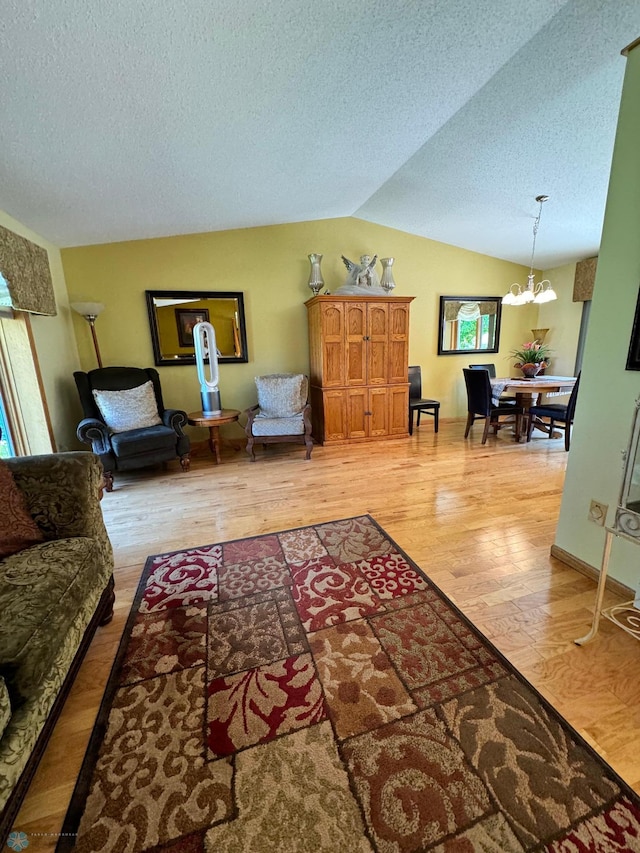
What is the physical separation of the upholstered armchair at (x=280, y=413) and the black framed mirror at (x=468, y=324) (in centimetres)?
250

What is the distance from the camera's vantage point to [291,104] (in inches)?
79.0

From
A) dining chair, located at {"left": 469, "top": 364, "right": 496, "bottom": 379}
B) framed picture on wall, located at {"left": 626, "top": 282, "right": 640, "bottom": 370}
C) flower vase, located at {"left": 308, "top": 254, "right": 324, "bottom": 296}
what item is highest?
flower vase, located at {"left": 308, "top": 254, "right": 324, "bottom": 296}

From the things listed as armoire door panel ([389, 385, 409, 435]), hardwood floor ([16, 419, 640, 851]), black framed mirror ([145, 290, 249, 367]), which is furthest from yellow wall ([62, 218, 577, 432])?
hardwood floor ([16, 419, 640, 851])

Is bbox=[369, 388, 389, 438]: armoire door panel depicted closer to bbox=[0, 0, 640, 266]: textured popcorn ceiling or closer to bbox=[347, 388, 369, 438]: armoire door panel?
bbox=[347, 388, 369, 438]: armoire door panel

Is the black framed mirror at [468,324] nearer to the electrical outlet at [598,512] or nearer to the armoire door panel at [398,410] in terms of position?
the armoire door panel at [398,410]

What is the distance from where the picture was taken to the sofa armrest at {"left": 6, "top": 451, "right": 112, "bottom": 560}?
1399 mm

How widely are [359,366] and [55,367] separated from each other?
3.13m

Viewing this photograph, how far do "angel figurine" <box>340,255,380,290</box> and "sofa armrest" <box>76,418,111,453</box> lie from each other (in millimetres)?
3071

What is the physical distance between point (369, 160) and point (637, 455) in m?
2.93

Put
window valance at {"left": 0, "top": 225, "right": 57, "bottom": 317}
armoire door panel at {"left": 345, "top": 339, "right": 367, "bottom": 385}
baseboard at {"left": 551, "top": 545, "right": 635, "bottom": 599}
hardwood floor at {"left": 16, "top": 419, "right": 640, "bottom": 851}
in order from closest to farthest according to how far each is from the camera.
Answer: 1. hardwood floor at {"left": 16, "top": 419, "right": 640, "bottom": 851}
2. baseboard at {"left": 551, "top": 545, "right": 635, "bottom": 599}
3. window valance at {"left": 0, "top": 225, "right": 57, "bottom": 317}
4. armoire door panel at {"left": 345, "top": 339, "right": 367, "bottom": 385}

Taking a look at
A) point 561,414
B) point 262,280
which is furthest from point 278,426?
A: point 561,414

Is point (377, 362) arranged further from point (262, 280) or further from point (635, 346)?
point (635, 346)

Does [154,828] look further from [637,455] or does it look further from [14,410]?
[14,410]

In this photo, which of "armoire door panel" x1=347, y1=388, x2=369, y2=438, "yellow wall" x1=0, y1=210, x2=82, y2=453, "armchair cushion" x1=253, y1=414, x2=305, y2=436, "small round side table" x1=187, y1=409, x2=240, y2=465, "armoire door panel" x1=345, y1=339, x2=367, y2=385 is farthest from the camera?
"armoire door panel" x1=347, y1=388, x2=369, y2=438
